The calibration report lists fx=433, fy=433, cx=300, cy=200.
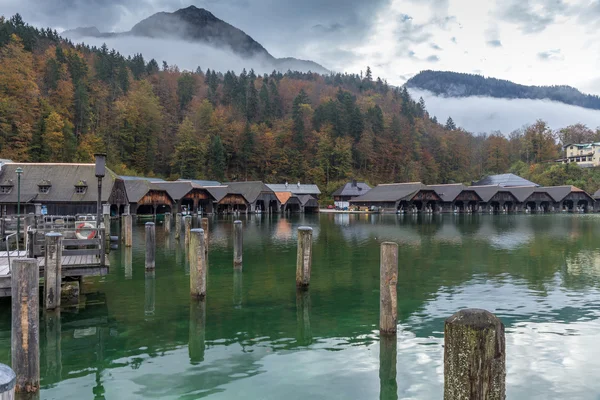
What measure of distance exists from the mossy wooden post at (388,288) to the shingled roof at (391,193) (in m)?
65.9

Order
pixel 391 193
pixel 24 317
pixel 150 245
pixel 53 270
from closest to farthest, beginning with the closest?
pixel 24 317 < pixel 53 270 < pixel 150 245 < pixel 391 193

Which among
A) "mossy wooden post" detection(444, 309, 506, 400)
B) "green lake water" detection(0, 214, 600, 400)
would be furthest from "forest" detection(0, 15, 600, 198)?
"mossy wooden post" detection(444, 309, 506, 400)

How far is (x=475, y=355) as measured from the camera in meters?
3.66

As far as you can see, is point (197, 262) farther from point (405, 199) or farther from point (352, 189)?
point (352, 189)

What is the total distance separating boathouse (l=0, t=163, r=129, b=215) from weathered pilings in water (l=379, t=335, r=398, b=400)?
1688 inches

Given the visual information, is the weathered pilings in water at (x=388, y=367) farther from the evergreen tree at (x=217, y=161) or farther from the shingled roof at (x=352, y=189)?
the evergreen tree at (x=217, y=161)

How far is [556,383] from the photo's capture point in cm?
814

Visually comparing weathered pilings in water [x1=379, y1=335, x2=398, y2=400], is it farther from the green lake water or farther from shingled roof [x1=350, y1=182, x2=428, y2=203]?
shingled roof [x1=350, y1=182, x2=428, y2=203]

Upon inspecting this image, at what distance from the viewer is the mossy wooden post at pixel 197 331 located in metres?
9.37

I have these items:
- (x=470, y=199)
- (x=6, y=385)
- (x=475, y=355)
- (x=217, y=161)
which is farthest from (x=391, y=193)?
(x=6, y=385)

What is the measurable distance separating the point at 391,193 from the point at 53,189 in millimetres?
53348

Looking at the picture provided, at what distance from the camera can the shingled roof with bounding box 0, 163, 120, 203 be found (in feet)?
152

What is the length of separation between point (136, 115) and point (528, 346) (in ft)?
310

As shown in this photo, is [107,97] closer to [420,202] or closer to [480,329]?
[420,202]
